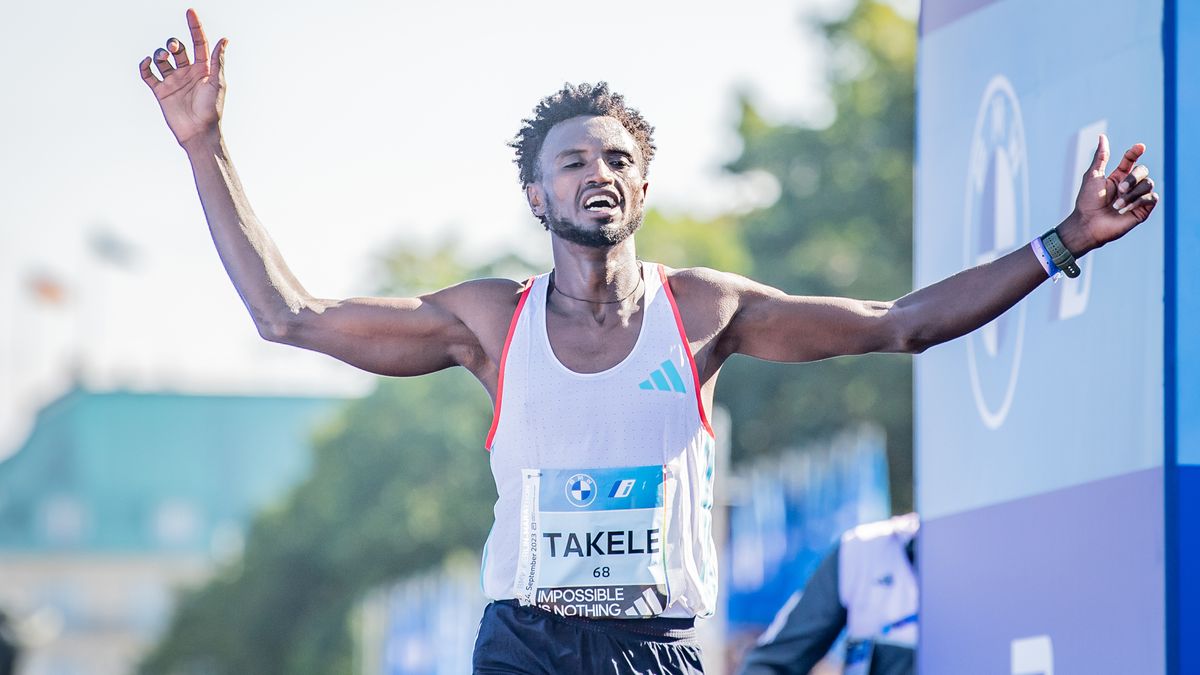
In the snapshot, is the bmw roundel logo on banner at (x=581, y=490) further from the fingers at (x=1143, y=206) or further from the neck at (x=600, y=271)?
the fingers at (x=1143, y=206)

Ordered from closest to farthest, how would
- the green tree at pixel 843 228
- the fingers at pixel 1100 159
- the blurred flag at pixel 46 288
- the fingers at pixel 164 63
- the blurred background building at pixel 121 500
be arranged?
the fingers at pixel 1100 159 < the fingers at pixel 164 63 < the green tree at pixel 843 228 < the blurred background building at pixel 121 500 < the blurred flag at pixel 46 288

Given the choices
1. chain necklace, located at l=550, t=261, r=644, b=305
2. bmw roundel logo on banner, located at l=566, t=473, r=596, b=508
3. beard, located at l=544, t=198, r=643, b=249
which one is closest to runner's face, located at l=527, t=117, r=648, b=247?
beard, located at l=544, t=198, r=643, b=249

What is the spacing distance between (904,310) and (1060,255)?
1.38ft

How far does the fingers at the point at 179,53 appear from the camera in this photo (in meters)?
5.08

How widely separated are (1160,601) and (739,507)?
16.2m

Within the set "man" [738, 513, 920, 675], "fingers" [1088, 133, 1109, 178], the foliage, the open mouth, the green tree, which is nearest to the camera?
"fingers" [1088, 133, 1109, 178]

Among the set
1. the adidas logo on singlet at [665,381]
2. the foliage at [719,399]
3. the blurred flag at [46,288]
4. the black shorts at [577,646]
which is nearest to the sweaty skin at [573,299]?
the adidas logo on singlet at [665,381]

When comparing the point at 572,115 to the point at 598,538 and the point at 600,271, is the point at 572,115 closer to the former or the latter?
the point at 600,271

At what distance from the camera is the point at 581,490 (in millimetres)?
4730

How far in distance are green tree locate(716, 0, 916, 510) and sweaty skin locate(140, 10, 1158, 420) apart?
27.0 metres

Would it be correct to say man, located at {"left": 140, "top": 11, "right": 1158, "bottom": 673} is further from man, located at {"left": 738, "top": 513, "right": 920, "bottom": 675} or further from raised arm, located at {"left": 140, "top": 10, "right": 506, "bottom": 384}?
man, located at {"left": 738, "top": 513, "right": 920, "bottom": 675}

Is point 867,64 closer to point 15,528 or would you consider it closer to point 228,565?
point 228,565

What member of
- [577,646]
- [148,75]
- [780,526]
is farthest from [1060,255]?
[780,526]

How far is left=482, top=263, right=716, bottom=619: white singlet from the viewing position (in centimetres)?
472
